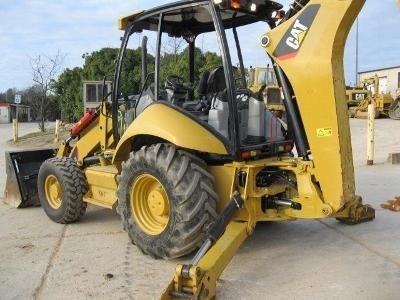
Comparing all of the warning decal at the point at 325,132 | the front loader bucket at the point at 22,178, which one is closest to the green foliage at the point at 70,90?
the front loader bucket at the point at 22,178

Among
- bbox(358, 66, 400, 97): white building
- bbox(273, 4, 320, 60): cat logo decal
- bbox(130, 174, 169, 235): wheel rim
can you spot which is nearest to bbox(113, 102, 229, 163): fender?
bbox(130, 174, 169, 235): wheel rim

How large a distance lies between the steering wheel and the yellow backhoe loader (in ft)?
0.05

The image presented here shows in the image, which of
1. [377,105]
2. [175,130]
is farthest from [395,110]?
[175,130]

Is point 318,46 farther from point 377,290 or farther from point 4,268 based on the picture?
point 4,268

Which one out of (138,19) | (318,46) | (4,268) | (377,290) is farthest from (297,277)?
(138,19)

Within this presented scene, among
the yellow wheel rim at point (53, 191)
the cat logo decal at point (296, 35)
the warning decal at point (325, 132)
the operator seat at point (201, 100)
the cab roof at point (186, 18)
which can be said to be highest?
the cab roof at point (186, 18)

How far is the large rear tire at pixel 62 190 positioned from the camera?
6.25 meters

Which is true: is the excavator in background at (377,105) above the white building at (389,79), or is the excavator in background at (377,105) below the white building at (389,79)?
below

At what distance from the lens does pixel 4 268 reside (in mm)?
4840

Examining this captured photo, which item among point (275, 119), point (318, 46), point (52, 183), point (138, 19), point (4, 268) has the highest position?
point (138, 19)

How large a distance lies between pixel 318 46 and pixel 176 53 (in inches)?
127

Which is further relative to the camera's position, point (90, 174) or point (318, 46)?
point (90, 174)

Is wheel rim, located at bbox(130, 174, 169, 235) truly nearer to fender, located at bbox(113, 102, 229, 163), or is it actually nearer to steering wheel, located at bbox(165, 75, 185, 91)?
fender, located at bbox(113, 102, 229, 163)

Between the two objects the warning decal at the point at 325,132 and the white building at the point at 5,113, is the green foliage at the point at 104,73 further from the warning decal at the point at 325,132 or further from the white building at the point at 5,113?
the white building at the point at 5,113
